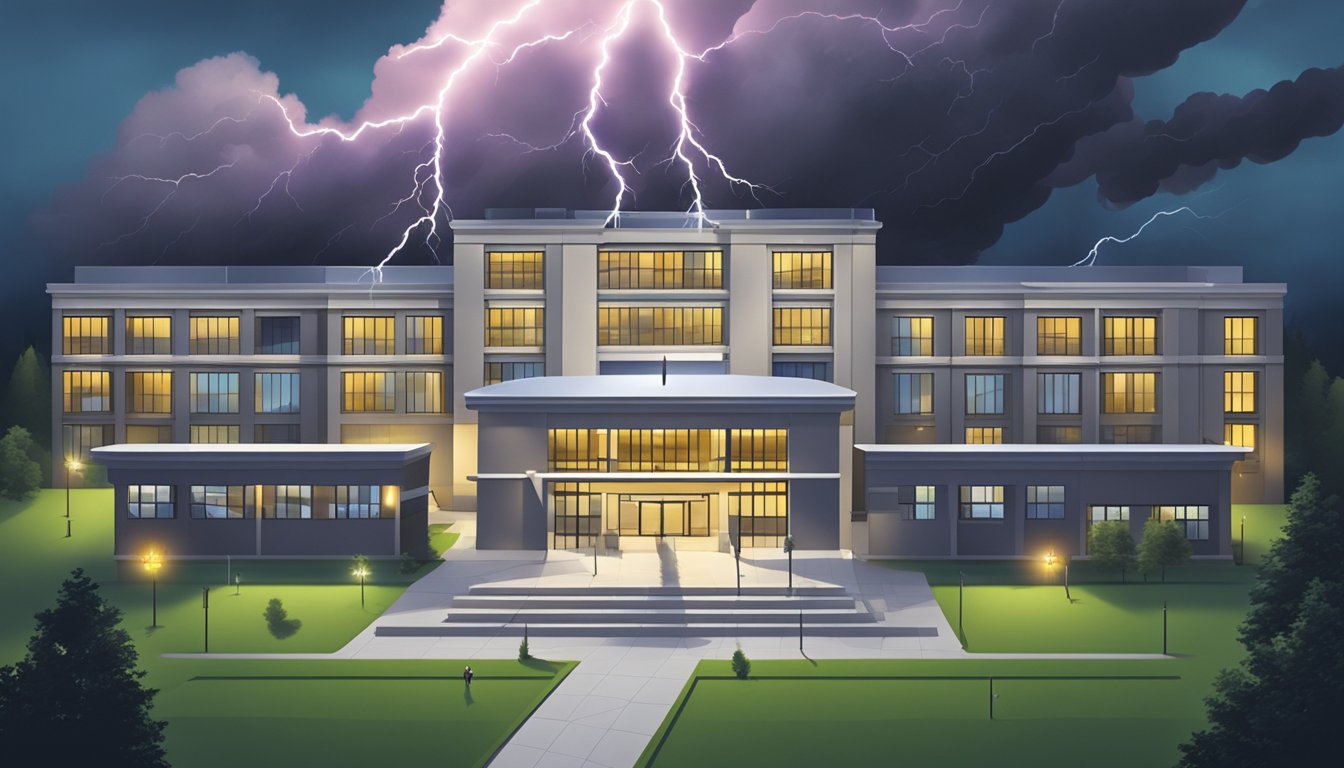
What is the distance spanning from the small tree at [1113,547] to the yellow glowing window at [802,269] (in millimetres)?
21162

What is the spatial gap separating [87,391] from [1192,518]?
58.6 metres

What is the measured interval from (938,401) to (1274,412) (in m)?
18.4

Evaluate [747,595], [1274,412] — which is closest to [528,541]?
[747,595]

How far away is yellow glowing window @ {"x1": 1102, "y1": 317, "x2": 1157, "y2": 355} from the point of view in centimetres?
5862

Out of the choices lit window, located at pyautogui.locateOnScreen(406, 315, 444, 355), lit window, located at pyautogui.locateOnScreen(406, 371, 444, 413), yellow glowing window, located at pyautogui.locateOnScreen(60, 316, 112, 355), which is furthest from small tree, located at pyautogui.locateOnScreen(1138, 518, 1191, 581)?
yellow glowing window, located at pyautogui.locateOnScreen(60, 316, 112, 355)

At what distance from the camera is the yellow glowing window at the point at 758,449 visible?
45.2 meters

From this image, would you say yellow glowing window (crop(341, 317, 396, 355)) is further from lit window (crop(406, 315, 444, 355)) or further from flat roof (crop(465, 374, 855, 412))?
flat roof (crop(465, 374, 855, 412))

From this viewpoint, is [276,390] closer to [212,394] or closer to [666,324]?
[212,394]

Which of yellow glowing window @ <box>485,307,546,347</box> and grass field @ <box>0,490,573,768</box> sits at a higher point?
yellow glowing window @ <box>485,307,546,347</box>

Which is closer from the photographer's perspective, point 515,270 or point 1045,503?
point 1045,503

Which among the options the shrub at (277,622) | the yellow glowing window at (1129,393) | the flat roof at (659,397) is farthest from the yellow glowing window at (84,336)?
the yellow glowing window at (1129,393)

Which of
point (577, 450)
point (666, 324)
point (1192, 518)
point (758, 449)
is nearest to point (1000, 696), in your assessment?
point (758, 449)

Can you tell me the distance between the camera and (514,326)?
57875mm

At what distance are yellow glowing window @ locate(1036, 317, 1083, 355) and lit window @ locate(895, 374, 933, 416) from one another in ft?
21.1
